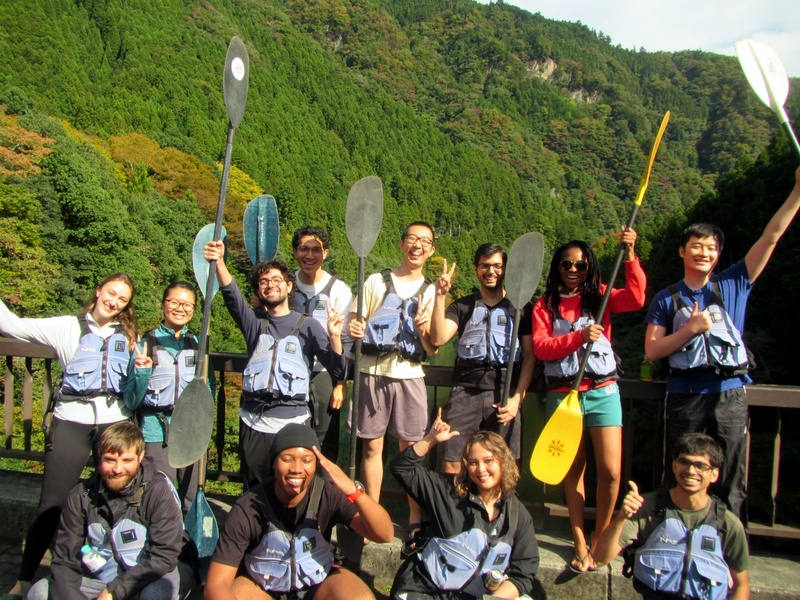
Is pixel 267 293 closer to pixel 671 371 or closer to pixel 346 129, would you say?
pixel 671 371

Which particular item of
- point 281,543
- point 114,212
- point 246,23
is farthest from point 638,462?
point 246,23

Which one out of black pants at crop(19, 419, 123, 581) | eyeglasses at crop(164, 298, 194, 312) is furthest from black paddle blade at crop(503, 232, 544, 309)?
black pants at crop(19, 419, 123, 581)

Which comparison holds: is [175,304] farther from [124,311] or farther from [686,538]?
[686,538]

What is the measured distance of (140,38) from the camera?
286 ft

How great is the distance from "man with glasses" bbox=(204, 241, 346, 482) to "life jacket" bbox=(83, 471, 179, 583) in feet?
1.99

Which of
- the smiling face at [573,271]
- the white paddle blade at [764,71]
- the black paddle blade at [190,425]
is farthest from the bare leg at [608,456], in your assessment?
the black paddle blade at [190,425]

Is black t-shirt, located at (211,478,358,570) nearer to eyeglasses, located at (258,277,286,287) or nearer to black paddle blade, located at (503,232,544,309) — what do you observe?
eyeglasses, located at (258,277,286,287)

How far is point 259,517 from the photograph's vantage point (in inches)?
106

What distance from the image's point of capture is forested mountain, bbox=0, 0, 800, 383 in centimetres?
3431

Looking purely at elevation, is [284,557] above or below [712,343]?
below

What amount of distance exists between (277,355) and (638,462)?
1313cm

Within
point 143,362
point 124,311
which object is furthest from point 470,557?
point 124,311

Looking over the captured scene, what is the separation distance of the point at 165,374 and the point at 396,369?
1.20 meters

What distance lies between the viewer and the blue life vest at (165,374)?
3.33 metres
